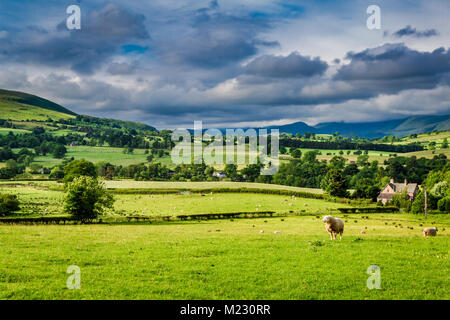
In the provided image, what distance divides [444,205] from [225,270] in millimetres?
72561

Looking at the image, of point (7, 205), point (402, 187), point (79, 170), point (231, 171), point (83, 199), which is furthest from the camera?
point (231, 171)

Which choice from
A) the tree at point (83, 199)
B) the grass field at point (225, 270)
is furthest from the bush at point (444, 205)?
the tree at point (83, 199)

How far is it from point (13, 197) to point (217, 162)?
134 meters

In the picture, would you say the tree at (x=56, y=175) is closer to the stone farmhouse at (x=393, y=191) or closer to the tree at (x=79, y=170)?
the tree at (x=79, y=170)

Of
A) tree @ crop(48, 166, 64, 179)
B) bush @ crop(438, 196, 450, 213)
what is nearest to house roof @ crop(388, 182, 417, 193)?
bush @ crop(438, 196, 450, 213)

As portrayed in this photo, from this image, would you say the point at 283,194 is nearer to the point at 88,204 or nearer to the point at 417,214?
the point at 417,214

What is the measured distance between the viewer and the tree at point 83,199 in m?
49.1

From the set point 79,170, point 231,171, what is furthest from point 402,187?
point 79,170

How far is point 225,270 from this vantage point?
17094 mm

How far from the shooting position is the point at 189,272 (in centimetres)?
1683

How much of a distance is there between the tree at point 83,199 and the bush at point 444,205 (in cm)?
6655

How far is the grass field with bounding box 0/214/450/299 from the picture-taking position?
45.8ft

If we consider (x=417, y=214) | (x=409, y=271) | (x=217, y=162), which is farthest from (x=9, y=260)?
(x=217, y=162)

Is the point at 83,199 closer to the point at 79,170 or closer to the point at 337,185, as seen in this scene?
the point at 79,170
